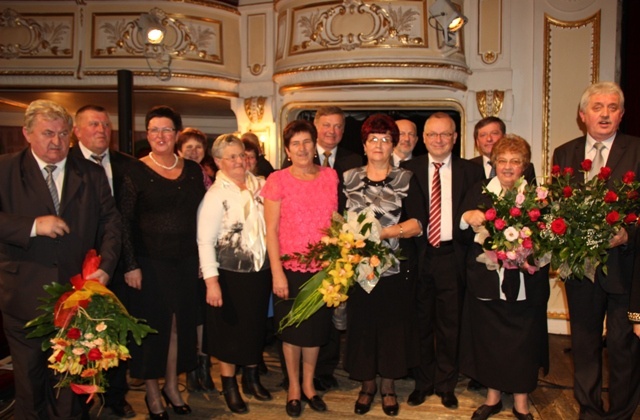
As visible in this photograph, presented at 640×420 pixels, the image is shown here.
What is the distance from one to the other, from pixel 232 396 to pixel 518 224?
1962mm

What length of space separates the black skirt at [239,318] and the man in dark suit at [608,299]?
1.75 meters

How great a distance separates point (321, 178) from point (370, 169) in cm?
29

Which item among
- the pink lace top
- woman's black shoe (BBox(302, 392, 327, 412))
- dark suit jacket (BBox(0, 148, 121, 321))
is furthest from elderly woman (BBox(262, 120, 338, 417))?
dark suit jacket (BBox(0, 148, 121, 321))

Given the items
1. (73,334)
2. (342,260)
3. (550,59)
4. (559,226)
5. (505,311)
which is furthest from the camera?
(550,59)

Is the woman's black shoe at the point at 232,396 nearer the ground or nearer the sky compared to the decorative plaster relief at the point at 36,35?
nearer the ground

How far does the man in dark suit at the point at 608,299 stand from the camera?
10.4ft

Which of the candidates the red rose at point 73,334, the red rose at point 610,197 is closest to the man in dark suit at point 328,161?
the red rose at point 610,197

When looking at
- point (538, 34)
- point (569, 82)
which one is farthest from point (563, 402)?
point (538, 34)

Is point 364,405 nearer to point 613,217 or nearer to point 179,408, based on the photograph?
point 179,408

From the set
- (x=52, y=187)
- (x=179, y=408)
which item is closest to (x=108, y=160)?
(x=52, y=187)

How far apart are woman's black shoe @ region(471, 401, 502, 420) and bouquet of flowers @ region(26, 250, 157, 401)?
6.43 ft

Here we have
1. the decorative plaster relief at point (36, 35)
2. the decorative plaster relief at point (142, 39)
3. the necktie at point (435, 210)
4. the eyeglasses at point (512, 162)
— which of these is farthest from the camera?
the decorative plaster relief at point (36, 35)

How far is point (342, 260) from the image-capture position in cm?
310

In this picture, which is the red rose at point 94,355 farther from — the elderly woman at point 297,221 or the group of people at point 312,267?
the elderly woman at point 297,221
